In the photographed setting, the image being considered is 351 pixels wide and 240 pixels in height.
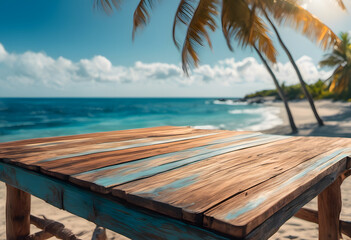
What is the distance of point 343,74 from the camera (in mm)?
17766

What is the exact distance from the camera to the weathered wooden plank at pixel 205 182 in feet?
2.47

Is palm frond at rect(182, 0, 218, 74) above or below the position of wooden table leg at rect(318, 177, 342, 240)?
above

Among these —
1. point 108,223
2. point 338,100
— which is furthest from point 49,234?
point 338,100

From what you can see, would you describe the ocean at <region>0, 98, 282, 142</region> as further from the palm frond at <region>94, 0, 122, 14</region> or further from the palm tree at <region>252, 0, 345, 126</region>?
the palm frond at <region>94, 0, 122, 14</region>

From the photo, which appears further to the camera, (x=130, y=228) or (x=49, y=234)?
(x=49, y=234)

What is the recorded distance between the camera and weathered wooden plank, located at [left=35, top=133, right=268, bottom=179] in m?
1.12

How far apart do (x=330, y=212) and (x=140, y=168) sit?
5.27ft

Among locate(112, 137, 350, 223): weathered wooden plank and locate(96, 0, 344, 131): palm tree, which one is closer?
locate(112, 137, 350, 223): weathered wooden plank

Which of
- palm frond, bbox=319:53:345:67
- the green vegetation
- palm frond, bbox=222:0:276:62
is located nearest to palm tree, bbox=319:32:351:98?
palm frond, bbox=319:53:345:67

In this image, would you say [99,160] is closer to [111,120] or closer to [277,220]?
[277,220]

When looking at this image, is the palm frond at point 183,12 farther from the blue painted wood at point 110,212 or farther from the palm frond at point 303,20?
the blue painted wood at point 110,212

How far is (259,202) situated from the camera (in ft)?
2.48

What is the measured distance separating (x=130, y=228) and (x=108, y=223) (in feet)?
0.37

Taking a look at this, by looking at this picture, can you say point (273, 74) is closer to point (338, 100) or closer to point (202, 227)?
point (202, 227)
